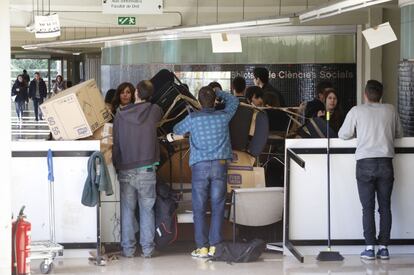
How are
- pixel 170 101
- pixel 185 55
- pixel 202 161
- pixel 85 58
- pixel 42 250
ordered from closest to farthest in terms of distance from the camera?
pixel 42 250
pixel 202 161
pixel 170 101
pixel 185 55
pixel 85 58

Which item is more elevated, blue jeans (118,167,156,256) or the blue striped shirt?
the blue striped shirt

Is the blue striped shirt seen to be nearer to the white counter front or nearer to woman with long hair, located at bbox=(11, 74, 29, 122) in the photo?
the white counter front

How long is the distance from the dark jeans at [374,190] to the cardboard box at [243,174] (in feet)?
3.43

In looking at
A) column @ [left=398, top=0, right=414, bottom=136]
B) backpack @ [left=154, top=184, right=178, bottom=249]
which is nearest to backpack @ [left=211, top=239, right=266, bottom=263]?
backpack @ [left=154, top=184, right=178, bottom=249]

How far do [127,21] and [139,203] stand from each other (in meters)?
9.01

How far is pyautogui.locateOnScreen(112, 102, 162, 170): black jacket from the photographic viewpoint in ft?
26.5

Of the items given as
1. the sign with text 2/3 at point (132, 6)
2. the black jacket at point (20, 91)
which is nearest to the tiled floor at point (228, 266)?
the sign with text 2/3 at point (132, 6)

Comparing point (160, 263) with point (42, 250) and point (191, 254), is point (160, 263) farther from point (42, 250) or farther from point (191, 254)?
point (42, 250)

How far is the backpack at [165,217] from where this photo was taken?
8.24m

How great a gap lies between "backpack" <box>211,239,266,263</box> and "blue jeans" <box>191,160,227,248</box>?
126 millimetres

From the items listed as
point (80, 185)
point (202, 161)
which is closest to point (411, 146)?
point (202, 161)

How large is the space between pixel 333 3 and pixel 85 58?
30745mm

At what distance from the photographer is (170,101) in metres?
8.74

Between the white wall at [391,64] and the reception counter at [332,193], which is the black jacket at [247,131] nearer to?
the reception counter at [332,193]
